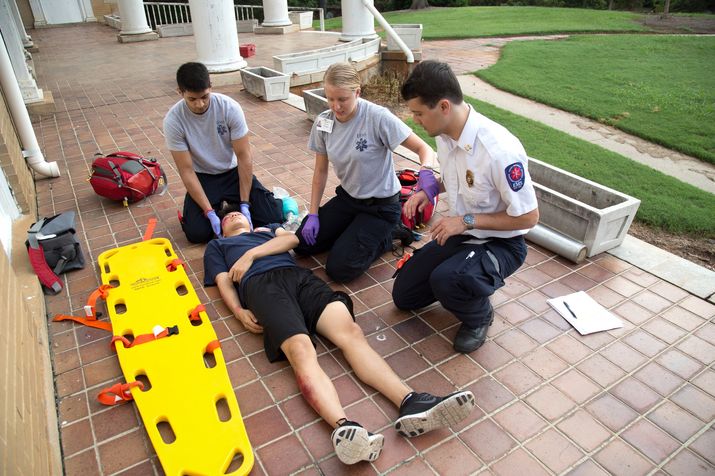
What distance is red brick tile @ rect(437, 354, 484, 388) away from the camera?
243 cm

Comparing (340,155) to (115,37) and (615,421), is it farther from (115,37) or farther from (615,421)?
(115,37)

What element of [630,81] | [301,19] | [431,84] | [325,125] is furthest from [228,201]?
[301,19]

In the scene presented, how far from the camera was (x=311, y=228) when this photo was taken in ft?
11.0

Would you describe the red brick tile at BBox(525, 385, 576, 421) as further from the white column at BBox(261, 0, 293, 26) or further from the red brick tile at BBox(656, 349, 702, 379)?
the white column at BBox(261, 0, 293, 26)

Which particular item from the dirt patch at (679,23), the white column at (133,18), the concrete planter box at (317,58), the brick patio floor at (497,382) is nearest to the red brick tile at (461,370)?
the brick patio floor at (497,382)

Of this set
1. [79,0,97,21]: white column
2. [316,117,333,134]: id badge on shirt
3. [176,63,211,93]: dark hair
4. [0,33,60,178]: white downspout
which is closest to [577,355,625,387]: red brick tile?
[316,117,333,134]: id badge on shirt

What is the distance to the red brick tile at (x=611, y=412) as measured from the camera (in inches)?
86.7

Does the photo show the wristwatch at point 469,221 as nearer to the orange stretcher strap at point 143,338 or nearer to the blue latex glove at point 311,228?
the blue latex glove at point 311,228

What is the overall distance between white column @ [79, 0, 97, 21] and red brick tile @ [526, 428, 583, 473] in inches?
917

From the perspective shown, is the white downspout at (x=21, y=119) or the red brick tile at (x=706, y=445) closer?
the red brick tile at (x=706, y=445)

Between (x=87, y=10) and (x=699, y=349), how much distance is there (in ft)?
77.0

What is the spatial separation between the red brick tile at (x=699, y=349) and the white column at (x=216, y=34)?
26.2 feet

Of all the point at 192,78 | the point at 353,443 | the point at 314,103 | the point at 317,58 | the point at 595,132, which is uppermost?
the point at 192,78

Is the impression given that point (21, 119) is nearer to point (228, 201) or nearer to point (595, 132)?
point (228, 201)
